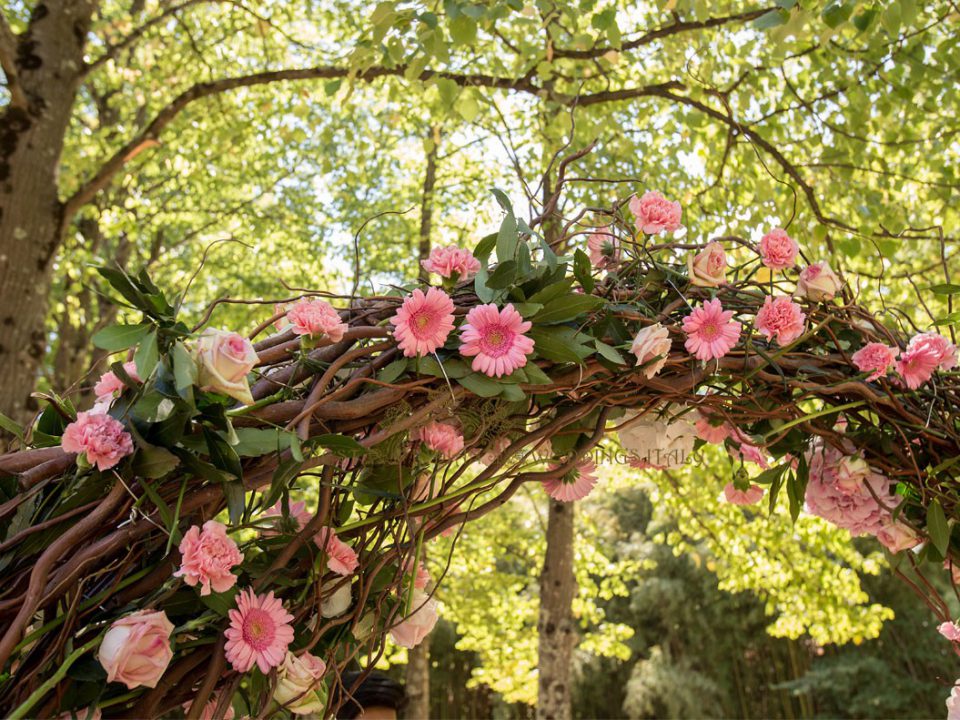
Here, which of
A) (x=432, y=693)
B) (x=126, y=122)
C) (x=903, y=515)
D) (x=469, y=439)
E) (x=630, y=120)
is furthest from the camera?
(x=432, y=693)

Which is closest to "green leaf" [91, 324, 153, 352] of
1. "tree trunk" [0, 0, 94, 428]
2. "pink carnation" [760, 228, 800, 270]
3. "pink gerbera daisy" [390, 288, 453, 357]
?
"pink gerbera daisy" [390, 288, 453, 357]

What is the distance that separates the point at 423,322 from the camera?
0.88 meters

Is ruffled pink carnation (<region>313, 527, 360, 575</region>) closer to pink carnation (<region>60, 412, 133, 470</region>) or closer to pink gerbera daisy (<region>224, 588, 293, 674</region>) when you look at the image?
pink gerbera daisy (<region>224, 588, 293, 674</region>)

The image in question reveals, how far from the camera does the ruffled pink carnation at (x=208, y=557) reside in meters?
0.75

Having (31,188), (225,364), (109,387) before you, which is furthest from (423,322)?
(31,188)

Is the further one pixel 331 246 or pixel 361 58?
pixel 331 246

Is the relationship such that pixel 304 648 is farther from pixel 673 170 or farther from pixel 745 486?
pixel 673 170

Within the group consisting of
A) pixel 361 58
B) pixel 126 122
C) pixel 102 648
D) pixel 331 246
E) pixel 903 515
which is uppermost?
pixel 126 122

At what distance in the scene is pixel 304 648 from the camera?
89 centimetres

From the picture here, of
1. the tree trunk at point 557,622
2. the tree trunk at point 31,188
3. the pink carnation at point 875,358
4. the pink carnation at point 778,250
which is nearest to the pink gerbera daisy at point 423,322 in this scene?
the pink carnation at point 778,250

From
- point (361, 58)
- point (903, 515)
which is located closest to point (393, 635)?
point (903, 515)

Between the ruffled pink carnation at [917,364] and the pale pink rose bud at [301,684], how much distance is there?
2.87ft

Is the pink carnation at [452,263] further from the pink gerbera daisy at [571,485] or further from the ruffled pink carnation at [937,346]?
the ruffled pink carnation at [937,346]

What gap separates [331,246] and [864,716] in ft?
35.7
